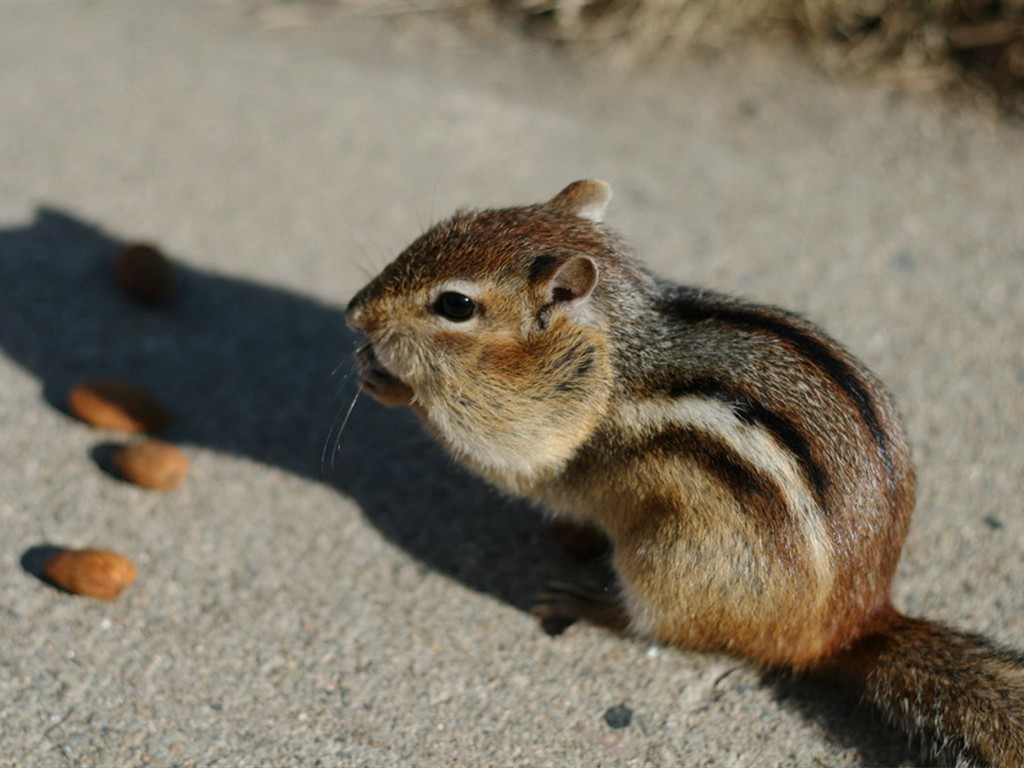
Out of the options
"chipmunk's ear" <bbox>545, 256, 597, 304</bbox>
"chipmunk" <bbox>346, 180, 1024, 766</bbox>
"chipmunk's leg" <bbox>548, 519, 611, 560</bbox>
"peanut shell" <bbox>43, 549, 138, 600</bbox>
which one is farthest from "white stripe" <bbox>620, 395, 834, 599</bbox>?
"peanut shell" <bbox>43, 549, 138, 600</bbox>

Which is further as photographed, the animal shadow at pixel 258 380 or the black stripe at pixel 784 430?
the animal shadow at pixel 258 380

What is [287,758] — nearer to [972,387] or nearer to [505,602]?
[505,602]

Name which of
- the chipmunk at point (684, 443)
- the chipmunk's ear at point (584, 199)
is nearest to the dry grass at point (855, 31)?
the chipmunk's ear at point (584, 199)

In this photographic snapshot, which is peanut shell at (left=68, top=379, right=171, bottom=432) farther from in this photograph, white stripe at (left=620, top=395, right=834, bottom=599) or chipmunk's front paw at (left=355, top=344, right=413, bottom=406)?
white stripe at (left=620, top=395, right=834, bottom=599)

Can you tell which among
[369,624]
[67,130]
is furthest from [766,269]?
[67,130]

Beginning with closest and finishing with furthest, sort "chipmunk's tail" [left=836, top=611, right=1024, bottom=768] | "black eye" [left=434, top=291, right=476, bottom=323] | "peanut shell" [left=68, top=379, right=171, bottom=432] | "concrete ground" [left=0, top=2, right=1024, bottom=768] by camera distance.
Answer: "chipmunk's tail" [left=836, top=611, right=1024, bottom=768] → "concrete ground" [left=0, top=2, right=1024, bottom=768] → "black eye" [left=434, top=291, right=476, bottom=323] → "peanut shell" [left=68, top=379, right=171, bottom=432]

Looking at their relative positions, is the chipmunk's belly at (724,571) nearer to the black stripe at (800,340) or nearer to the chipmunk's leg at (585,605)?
the chipmunk's leg at (585,605)
